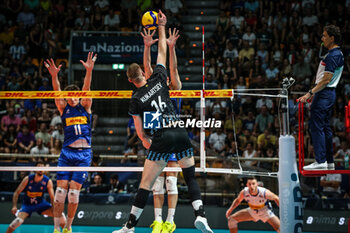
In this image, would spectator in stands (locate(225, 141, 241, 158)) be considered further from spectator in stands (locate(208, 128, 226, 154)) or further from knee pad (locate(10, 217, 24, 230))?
knee pad (locate(10, 217, 24, 230))

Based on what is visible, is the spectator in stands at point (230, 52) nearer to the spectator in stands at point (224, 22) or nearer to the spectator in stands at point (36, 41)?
the spectator in stands at point (224, 22)

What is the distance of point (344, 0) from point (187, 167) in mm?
13332

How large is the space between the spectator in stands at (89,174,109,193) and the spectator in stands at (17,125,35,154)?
162 centimetres

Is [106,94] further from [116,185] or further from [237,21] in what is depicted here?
[237,21]

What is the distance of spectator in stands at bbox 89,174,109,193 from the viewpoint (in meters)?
12.2

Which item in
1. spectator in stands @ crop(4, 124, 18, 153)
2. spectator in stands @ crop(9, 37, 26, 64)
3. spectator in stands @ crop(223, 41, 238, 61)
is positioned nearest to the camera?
spectator in stands @ crop(4, 124, 18, 153)

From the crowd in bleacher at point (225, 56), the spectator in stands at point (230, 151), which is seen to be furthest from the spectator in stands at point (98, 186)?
the spectator in stands at point (230, 151)

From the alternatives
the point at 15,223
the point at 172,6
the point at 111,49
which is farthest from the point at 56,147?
the point at 172,6

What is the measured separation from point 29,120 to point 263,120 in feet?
17.5

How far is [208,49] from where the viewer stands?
51.5 ft

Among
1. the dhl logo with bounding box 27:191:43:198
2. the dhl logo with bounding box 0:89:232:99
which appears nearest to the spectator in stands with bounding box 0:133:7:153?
the dhl logo with bounding box 27:191:43:198

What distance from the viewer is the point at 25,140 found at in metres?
11.9

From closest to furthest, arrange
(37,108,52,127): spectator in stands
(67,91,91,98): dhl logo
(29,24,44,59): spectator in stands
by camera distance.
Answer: (67,91,91,98): dhl logo
(37,108,52,127): spectator in stands
(29,24,44,59): spectator in stands

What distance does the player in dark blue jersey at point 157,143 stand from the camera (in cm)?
641
